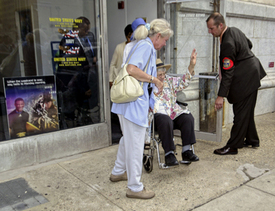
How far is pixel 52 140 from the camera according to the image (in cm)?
403

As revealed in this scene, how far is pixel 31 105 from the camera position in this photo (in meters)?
3.93

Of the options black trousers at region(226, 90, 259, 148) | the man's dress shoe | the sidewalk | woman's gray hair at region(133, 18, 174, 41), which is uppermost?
woman's gray hair at region(133, 18, 174, 41)

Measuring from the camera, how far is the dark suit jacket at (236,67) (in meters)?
3.92

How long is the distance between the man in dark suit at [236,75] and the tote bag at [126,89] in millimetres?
1779

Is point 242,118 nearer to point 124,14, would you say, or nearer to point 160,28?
point 160,28

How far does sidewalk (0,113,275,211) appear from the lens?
9.39 feet

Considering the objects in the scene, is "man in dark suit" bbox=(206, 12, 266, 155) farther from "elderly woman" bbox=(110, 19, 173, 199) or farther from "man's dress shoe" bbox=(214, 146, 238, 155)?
"elderly woman" bbox=(110, 19, 173, 199)

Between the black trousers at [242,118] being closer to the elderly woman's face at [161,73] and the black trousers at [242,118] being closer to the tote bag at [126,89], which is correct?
the elderly woman's face at [161,73]

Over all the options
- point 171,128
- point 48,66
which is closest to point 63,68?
point 48,66

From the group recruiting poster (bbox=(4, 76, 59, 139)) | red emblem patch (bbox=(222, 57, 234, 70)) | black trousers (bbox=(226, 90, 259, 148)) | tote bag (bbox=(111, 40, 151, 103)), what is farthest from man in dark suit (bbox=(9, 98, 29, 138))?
black trousers (bbox=(226, 90, 259, 148))

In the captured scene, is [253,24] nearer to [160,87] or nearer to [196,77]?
[196,77]

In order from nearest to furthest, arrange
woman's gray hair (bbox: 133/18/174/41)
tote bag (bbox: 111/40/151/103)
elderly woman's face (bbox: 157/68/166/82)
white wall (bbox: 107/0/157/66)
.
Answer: tote bag (bbox: 111/40/151/103) → woman's gray hair (bbox: 133/18/174/41) → elderly woman's face (bbox: 157/68/166/82) → white wall (bbox: 107/0/157/66)

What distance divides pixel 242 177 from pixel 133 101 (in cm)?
177

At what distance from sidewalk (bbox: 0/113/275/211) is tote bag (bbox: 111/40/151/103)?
1.10m
